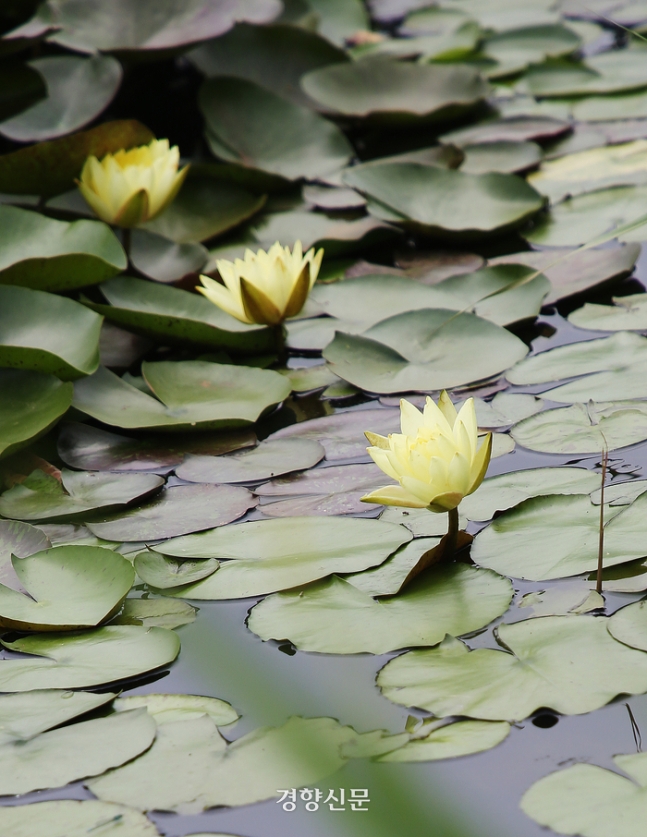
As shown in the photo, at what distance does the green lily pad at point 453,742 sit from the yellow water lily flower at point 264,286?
945mm

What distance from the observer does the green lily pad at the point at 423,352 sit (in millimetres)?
1663

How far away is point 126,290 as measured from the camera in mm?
1886

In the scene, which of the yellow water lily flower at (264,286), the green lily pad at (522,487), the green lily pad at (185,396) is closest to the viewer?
the green lily pad at (522,487)

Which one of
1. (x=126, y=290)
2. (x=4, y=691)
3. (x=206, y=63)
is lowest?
(x=4, y=691)

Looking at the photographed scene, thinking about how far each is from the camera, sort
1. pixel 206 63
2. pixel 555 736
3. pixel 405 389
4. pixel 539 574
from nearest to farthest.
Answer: pixel 555 736 < pixel 539 574 < pixel 405 389 < pixel 206 63

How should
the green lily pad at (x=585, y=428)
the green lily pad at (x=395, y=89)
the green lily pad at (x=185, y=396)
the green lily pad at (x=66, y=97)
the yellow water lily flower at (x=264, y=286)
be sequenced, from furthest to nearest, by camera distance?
the green lily pad at (x=395, y=89), the green lily pad at (x=66, y=97), the yellow water lily flower at (x=264, y=286), the green lily pad at (x=185, y=396), the green lily pad at (x=585, y=428)

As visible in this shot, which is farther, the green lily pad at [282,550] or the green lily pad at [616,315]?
the green lily pad at [616,315]

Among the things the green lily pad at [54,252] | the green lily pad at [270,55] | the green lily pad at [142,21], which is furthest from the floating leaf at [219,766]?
the green lily pad at [270,55]

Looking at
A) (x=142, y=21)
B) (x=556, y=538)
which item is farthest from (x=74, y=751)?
(x=142, y=21)

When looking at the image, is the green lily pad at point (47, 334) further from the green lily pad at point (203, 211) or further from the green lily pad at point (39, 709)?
the green lily pad at point (39, 709)

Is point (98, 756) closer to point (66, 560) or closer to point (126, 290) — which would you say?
point (66, 560)

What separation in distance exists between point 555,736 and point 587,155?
2016 millimetres

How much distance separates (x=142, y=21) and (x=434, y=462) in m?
2.11

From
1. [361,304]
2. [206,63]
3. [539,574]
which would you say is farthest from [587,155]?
[539,574]
